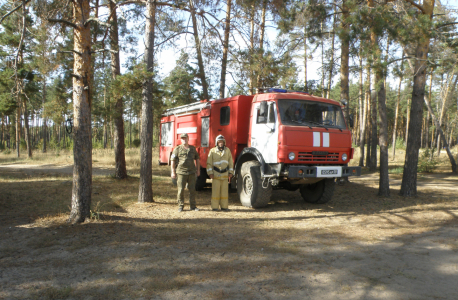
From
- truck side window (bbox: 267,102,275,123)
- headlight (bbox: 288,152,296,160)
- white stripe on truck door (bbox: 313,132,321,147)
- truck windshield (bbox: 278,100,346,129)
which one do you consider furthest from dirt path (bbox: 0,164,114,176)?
white stripe on truck door (bbox: 313,132,321,147)

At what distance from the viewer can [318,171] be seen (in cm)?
779

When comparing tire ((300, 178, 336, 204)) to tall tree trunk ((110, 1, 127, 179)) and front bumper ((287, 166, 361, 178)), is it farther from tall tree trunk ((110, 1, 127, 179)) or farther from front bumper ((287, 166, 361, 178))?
tall tree trunk ((110, 1, 127, 179))

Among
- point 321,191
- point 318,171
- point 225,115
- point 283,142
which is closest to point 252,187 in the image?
point 283,142

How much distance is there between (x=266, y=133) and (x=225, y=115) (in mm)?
1821

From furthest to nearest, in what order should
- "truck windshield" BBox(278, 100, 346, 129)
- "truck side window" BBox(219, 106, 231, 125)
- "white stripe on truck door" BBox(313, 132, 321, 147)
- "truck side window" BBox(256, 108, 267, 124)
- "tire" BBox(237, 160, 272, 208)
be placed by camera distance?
"truck side window" BBox(219, 106, 231, 125) < "tire" BBox(237, 160, 272, 208) < "truck side window" BBox(256, 108, 267, 124) < "truck windshield" BBox(278, 100, 346, 129) < "white stripe on truck door" BBox(313, 132, 321, 147)

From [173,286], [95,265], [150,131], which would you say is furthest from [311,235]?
[150,131]

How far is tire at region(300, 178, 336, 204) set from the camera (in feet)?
29.9

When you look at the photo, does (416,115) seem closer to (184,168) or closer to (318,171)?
(318,171)

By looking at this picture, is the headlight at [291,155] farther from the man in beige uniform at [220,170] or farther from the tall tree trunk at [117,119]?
the tall tree trunk at [117,119]

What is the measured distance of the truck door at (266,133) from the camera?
26.1 ft

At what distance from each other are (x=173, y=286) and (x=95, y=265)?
54.2 inches

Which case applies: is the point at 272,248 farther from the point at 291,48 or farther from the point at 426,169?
the point at 426,169

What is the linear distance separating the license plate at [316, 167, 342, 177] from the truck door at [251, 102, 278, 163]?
107 centimetres

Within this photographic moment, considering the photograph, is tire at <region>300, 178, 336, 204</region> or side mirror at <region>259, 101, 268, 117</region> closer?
side mirror at <region>259, 101, 268, 117</region>
